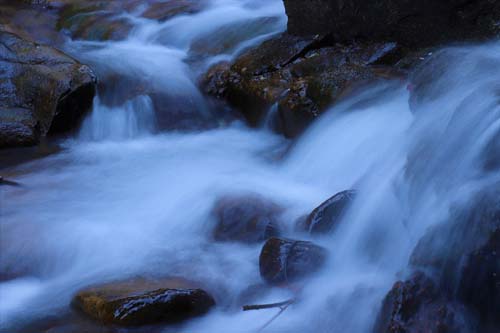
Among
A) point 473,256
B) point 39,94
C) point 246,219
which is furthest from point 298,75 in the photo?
point 473,256

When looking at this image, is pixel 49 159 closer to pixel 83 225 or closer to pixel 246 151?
pixel 83 225

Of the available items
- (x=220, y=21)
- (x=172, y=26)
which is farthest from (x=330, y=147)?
(x=172, y=26)

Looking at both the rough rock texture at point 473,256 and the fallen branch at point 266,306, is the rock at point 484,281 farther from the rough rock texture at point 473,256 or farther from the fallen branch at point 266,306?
the fallen branch at point 266,306

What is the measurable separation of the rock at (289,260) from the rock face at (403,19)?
3.32 meters

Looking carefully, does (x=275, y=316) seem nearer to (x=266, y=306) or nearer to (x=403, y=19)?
(x=266, y=306)

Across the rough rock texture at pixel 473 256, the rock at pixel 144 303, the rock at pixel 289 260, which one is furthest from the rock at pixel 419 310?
the rock at pixel 144 303

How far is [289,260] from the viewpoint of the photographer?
4.14m

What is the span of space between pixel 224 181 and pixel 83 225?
1.38m

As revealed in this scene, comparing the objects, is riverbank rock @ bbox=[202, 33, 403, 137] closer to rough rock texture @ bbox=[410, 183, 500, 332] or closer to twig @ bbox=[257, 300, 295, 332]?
twig @ bbox=[257, 300, 295, 332]

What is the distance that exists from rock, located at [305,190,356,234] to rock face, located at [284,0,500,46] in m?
2.70

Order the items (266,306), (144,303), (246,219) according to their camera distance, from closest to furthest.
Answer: (144,303) < (266,306) < (246,219)

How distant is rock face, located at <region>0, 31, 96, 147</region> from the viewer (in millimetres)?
6875

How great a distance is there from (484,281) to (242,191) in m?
2.72

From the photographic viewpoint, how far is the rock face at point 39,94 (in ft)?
22.6
